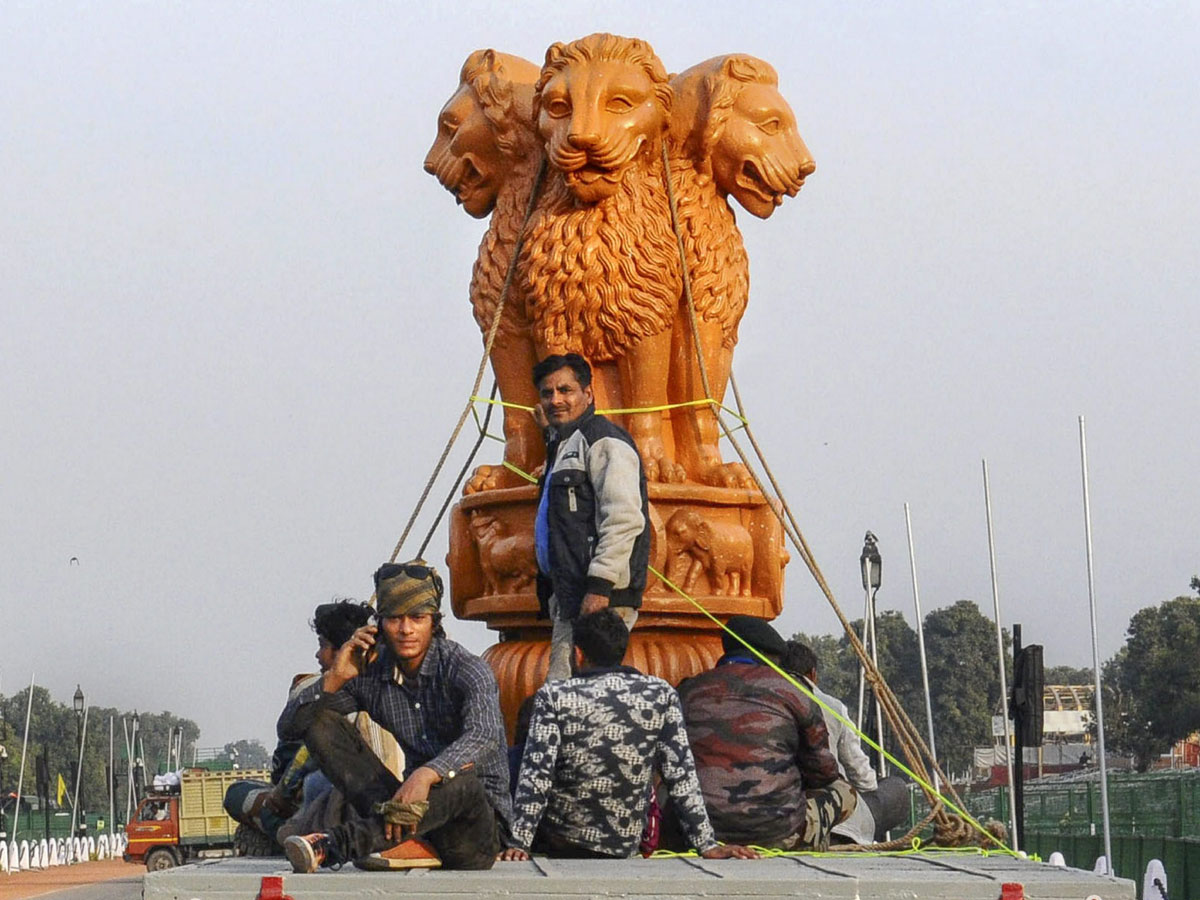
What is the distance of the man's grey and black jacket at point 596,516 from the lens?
327 inches

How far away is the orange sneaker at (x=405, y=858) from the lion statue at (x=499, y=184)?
183 inches

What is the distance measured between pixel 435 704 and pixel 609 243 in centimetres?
401

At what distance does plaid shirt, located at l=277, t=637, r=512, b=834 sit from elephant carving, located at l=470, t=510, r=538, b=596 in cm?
314

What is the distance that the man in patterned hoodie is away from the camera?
698cm

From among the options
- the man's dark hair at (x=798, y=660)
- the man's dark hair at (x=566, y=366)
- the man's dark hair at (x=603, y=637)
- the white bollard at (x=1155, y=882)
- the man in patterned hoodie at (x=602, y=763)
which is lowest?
the white bollard at (x=1155, y=882)

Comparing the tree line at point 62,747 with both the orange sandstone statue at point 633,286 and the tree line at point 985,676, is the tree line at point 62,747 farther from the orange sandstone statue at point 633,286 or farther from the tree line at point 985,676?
the orange sandstone statue at point 633,286

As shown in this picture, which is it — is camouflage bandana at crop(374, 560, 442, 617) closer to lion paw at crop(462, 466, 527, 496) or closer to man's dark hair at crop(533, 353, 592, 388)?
man's dark hair at crop(533, 353, 592, 388)

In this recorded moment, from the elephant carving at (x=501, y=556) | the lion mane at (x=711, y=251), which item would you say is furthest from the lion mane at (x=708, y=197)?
the elephant carving at (x=501, y=556)

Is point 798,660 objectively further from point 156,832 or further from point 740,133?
point 156,832

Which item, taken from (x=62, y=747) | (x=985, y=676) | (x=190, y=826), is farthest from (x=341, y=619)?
(x=62, y=747)

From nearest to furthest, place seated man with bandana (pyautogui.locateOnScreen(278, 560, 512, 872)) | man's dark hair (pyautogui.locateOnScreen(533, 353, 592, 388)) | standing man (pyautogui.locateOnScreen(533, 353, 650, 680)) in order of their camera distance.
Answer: seated man with bandana (pyautogui.locateOnScreen(278, 560, 512, 872)) < standing man (pyautogui.locateOnScreen(533, 353, 650, 680)) < man's dark hair (pyautogui.locateOnScreen(533, 353, 592, 388))

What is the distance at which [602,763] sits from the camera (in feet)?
23.0

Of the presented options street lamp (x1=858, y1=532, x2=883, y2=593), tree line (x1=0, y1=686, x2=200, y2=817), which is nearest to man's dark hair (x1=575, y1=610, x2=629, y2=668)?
street lamp (x1=858, y1=532, x2=883, y2=593)

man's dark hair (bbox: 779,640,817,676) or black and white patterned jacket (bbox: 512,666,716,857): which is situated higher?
man's dark hair (bbox: 779,640,817,676)
